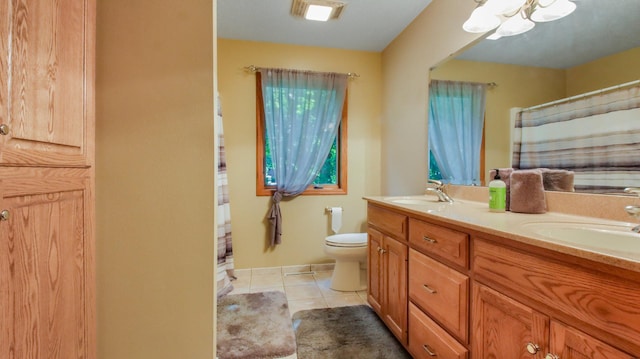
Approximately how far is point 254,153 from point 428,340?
216 cm

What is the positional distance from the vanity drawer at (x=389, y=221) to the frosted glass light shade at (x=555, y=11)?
1.20 meters

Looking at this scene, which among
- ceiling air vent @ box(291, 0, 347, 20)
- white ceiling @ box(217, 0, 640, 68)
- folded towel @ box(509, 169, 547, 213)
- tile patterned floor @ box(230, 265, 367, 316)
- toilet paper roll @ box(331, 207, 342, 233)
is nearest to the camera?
white ceiling @ box(217, 0, 640, 68)

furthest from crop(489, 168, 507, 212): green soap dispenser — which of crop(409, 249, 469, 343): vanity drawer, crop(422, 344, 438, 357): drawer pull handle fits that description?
crop(422, 344, 438, 357): drawer pull handle

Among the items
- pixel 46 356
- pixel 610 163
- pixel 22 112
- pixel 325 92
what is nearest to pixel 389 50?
pixel 325 92

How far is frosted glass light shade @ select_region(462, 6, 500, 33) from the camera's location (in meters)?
A: 1.57

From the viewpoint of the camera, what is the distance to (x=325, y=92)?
2859 mm

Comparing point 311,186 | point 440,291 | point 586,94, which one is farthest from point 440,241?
point 311,186

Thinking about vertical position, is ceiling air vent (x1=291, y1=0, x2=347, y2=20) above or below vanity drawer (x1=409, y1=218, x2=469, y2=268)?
above

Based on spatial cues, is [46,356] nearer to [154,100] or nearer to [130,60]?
[154,100]

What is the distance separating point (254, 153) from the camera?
2.83 m

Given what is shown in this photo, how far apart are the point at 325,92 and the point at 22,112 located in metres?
2.38

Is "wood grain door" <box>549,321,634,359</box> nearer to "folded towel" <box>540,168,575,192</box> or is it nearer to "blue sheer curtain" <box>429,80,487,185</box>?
"folded towel" <box>540,168,575,192</box>

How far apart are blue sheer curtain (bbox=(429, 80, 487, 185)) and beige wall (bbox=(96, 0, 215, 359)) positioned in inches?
63.8

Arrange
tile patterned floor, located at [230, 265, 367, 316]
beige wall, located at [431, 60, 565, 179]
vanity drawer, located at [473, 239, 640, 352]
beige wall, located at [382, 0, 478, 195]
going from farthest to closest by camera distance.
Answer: tile patterned floor, located at [230, 265, 367, 316], beige wall, located at [382, 0, 478, 195], beige wall, located at [431, 60, 565, 179], vanity drawer, located at [473, 239, 640, 352]
